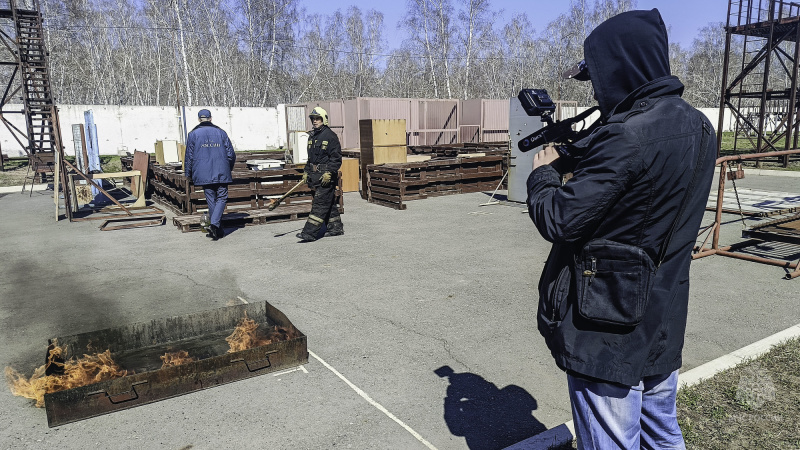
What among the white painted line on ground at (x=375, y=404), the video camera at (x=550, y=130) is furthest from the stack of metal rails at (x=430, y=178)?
the video camera at (x=550, y=130)

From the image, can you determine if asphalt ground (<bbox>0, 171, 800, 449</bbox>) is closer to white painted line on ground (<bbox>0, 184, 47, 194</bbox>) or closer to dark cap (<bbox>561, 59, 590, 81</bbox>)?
dark cap (<bbox>561, 59, 590, 81</bbox>)

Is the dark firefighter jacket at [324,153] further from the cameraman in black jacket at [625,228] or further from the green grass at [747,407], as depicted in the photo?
the cameraman in black jacket at [625,228]

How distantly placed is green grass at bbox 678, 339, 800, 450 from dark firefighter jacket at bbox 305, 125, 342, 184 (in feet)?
20.5

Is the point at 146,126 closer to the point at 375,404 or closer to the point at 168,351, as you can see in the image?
the point at 168,351

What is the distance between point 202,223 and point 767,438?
8.46 meters

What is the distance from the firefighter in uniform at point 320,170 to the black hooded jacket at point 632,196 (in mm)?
6947

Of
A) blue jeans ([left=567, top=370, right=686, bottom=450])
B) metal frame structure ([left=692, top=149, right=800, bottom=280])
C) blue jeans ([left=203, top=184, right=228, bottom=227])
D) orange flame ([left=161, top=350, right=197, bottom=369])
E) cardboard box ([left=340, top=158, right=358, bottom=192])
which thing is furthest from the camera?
cardboard box ([left=340, top=158, right=358, bottom=192])

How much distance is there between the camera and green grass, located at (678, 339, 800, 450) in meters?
3.17

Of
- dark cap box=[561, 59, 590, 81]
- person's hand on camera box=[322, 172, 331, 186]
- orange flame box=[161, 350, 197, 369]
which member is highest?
dark cap box=[561, 59, 590, 81]

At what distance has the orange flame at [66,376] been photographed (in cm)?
376

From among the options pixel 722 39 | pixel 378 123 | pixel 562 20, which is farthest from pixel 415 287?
pixel 722 39

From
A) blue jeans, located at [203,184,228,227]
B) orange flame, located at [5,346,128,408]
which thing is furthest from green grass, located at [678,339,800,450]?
blue jeans, located at [203,184,228,227]

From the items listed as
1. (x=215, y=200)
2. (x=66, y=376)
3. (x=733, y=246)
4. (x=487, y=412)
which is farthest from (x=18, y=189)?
(x=733, y=246)

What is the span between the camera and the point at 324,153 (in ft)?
28.7
